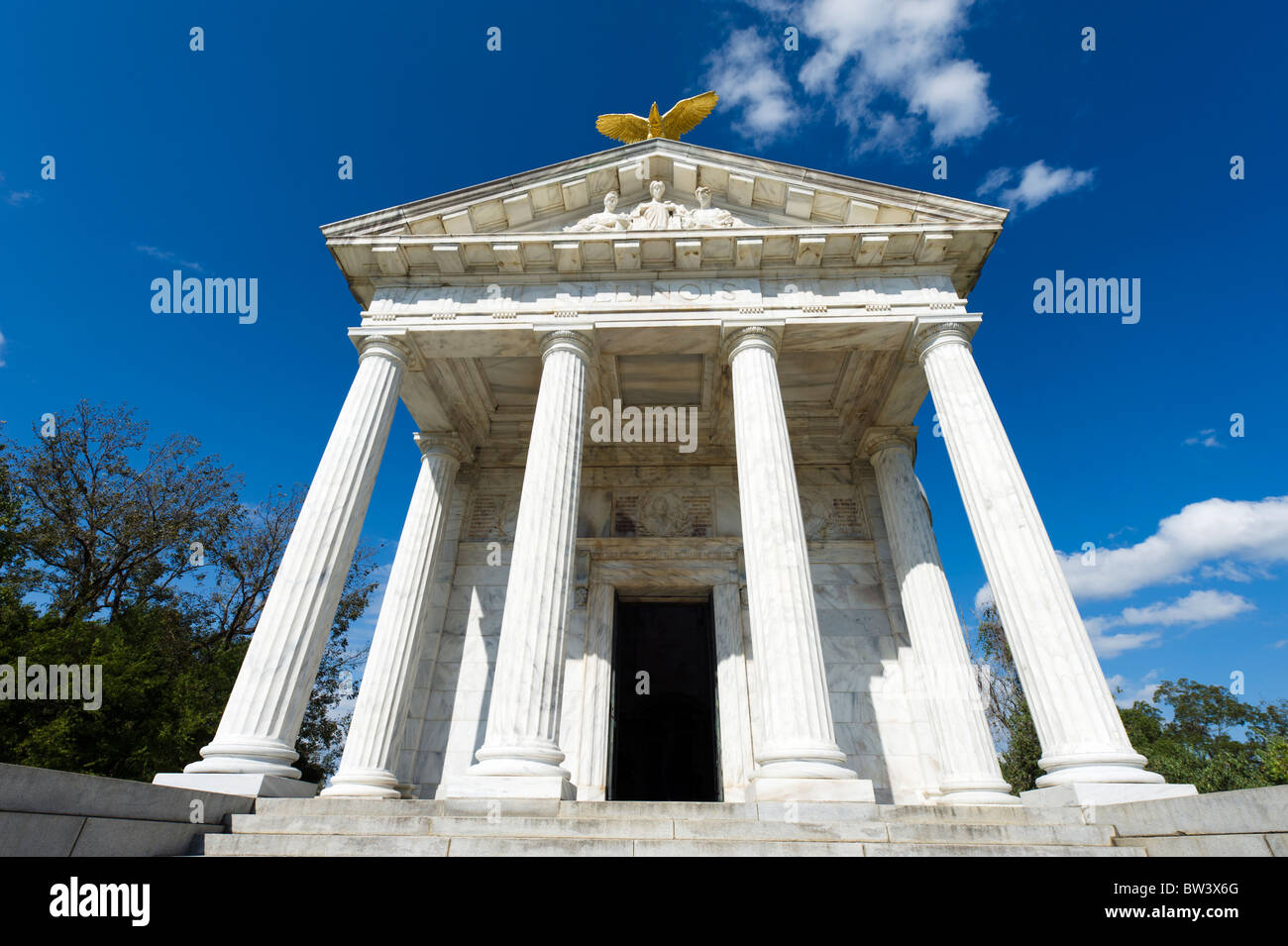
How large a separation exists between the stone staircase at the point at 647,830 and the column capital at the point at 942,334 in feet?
30.4

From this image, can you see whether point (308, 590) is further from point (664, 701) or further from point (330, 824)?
point (664, 701)

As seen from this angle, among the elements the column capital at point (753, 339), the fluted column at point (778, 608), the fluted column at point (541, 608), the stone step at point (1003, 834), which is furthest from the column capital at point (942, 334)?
the stone step at point (1003, 834)

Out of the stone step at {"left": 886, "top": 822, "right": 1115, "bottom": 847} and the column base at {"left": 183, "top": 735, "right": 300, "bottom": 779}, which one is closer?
the stone step at {"left": 886, "top": 822, "right": 1115, "bottom": 847}

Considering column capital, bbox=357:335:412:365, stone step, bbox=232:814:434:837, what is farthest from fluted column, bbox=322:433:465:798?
column capital, bbox=357:335:412:365

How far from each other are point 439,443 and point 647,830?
42.2 ft

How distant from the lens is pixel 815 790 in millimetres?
9188

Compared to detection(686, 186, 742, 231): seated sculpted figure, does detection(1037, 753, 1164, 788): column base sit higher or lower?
lower

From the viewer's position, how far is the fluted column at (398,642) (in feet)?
43.9

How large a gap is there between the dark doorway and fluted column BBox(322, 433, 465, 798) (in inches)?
207

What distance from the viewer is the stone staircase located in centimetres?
718

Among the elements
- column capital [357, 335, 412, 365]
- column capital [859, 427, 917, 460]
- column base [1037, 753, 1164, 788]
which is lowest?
column base [1037, 753, 1164, 788]

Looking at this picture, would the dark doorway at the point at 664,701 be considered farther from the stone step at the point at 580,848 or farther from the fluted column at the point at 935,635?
the stone step at the point at 580,848

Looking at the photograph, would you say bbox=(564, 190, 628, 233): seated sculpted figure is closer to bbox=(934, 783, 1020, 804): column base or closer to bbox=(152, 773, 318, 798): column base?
bbox=(152, 773, 318, 798): column base
